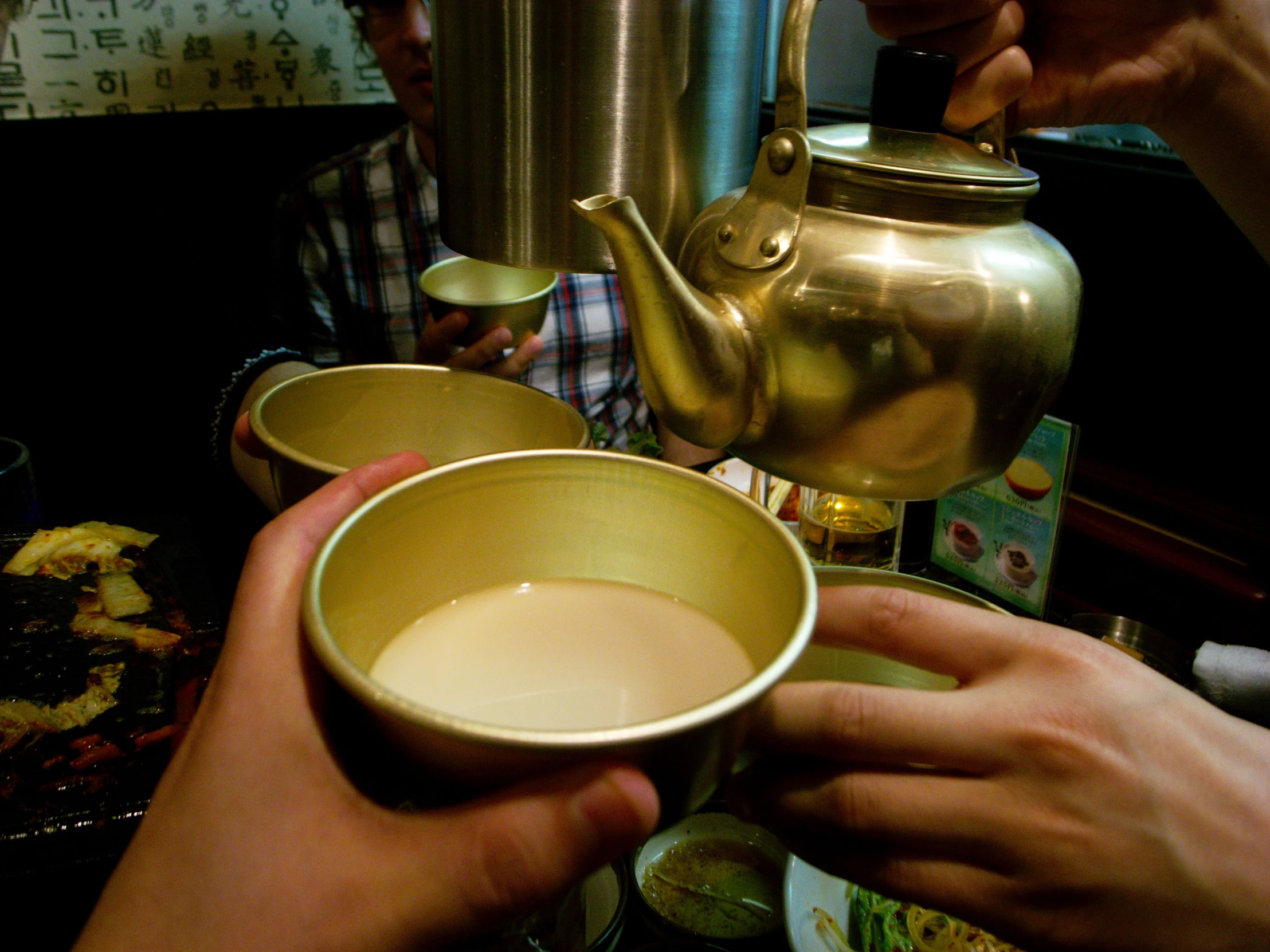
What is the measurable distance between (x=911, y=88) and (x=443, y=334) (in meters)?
0.75

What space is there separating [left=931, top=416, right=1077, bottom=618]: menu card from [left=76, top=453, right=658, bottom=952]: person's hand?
2.81 ft

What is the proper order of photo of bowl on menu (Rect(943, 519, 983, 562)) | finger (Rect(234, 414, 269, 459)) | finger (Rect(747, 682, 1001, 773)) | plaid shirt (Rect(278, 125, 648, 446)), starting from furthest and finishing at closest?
1. plaid shirt (Rect(278, 125, 648, 446))
2. photo of bowl on menu (Rect(943, 519, 983, 562))
3. finger (Rect(234, 414, 269, 459))
4. finger (Rect(747, 682, 1001, 773))

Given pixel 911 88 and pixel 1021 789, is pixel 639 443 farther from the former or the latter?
pixel 1021 789

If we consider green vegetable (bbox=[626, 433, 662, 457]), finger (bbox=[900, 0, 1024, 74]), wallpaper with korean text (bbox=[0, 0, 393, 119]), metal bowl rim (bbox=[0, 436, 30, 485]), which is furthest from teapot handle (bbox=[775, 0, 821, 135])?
wallpaper with korean text (bbox=[0, 0, 393, 119])

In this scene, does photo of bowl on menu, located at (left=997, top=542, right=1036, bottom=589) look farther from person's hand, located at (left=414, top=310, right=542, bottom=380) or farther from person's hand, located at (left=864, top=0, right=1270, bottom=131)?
person's hand, located at (left=414, top=310, right=542, bottom=380)

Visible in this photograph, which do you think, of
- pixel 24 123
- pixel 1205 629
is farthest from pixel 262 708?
pixel 24 123

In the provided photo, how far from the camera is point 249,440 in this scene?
806 millimetres

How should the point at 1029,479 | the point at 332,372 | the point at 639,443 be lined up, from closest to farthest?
the point at 332,372 → the point at 1029,479 → the point at 639,443

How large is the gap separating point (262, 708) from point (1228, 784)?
640 mm

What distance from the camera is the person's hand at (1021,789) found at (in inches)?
20.4

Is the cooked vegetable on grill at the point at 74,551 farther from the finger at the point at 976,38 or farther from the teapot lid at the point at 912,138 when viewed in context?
the finger at the point at 976,38

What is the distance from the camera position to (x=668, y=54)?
0.70 meters

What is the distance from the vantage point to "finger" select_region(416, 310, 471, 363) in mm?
1227

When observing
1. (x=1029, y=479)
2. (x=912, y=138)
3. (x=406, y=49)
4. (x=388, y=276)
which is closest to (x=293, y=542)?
(x=912, y=138)
